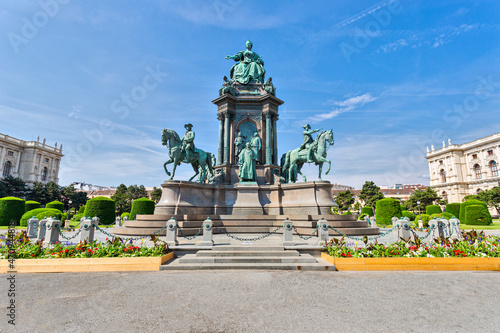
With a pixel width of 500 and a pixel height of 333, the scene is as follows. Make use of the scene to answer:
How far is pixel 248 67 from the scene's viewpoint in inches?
950

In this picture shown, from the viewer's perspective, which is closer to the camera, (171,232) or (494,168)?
(171,232)

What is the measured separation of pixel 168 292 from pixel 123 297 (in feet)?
3.16

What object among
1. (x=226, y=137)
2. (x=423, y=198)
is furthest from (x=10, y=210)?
(x=423, y=198)

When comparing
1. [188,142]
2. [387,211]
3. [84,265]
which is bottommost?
[84,265]

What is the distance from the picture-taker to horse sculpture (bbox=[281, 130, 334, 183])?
18708 mm

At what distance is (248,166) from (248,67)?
1049cm

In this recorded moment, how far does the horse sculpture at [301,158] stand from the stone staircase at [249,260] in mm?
10288

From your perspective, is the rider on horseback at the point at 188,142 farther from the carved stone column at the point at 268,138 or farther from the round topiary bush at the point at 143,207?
the round topiary bush at the point at 143,207

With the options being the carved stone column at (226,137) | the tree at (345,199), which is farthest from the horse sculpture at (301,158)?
the tree at (345,199)

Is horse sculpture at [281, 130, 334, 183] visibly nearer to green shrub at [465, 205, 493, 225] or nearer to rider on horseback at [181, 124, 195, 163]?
rider on horseback at [181, 124, 195, 163]

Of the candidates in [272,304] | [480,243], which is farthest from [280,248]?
[480,243]

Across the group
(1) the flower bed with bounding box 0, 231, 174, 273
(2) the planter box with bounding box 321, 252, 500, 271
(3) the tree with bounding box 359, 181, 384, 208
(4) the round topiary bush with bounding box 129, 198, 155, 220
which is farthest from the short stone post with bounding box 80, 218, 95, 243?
(3) the tree with bounding box 359, 181, 384, 208

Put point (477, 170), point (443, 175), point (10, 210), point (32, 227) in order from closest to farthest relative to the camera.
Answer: point (32, 227) < point (10, 210) < point (477, 170) < point (443, 175)

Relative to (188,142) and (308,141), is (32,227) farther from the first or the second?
(308,141)
